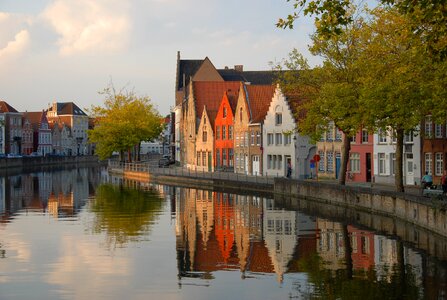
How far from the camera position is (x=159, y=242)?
34500 millimetres

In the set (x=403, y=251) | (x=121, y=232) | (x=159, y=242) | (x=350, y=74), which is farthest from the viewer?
(x=350, y=74)

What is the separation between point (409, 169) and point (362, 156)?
681cm

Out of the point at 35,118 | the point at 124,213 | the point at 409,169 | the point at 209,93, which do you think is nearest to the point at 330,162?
the point at 409,169

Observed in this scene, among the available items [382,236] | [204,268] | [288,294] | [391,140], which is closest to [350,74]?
[391,140]

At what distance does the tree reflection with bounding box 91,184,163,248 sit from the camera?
123 ft

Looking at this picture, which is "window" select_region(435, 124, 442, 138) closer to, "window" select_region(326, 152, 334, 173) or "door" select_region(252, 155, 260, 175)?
"window" select_region(326, 152, 334, 173)

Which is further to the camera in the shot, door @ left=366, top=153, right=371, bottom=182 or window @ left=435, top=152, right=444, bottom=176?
door @ left=366, top=153, right=371, bottom=182

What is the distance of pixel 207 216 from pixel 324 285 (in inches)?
901

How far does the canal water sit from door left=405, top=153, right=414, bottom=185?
14.2 meters

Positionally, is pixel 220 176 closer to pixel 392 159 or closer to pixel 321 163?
pixel 321 163

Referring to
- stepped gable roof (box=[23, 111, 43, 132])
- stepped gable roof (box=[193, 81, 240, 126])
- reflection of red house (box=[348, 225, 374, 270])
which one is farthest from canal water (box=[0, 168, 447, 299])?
stepped gable roof (box=[23, 111, 43, 132])

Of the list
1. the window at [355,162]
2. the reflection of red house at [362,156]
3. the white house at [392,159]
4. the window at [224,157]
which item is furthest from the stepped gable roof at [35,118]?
the white house at [392,159]

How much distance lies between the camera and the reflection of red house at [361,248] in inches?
1099

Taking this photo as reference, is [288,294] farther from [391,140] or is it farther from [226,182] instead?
[226,182]
